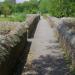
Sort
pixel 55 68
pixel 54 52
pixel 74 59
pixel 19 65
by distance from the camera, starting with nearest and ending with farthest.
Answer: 1. pixel 74 59
2. pixel 55 68
3. pixel 19 65
4. pixel 54 52

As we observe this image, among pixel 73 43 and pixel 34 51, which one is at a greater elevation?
pixel 73 43

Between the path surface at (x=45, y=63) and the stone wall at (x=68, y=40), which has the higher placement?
the stone wall at (x=68, y=40)

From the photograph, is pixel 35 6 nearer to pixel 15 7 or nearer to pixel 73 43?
pixel 15 7

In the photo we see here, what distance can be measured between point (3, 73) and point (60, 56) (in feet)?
18.6

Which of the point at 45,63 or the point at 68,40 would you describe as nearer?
the point at 45,63

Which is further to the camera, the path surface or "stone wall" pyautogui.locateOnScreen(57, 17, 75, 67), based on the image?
"stone wall" pyautogui.locateOnScreen(57, 17, 75, 67)

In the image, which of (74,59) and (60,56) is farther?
(60,56)

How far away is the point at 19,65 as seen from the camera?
11.9 m

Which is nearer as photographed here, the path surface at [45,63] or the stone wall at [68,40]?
the path surface at [45,63]

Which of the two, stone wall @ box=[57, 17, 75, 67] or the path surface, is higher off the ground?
stone wall @ box=[57, 17, 75, 67]

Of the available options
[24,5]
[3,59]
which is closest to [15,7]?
[24,5]

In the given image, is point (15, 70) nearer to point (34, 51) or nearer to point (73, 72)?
point (73, 72)

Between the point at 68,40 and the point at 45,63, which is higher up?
the point at 68,40

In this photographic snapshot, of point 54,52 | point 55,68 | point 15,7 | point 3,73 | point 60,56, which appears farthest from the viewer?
point 15,7
